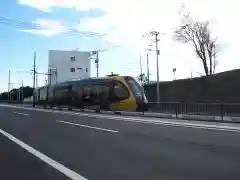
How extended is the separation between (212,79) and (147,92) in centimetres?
1186

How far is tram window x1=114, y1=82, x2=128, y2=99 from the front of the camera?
32781 mm

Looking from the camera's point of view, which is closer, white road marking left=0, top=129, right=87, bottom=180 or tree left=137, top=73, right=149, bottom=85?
white road marking left=0, top=129, right=87, bottom=180

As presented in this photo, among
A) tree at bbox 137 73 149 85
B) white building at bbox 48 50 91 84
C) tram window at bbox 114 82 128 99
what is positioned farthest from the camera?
white building at bbox 48 50 91 84

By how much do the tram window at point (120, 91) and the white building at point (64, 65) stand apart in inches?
2612

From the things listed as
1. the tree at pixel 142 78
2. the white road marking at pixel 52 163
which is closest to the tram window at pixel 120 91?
the white road marking at pixel 52 163

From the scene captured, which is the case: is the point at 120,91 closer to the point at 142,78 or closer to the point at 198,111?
the point at 198,111

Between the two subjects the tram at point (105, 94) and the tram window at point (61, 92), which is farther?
the tram window at point (61, 92)

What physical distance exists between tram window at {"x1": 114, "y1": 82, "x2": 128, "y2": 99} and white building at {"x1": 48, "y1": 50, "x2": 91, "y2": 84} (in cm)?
6634

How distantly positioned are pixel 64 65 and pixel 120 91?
68.8 metres

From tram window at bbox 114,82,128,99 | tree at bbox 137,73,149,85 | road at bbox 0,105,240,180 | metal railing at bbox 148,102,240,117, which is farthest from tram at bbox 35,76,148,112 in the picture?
tree at bbox 137,73,149,85

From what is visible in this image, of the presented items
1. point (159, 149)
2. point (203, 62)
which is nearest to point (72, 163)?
point (159, 149)

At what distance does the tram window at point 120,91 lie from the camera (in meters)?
32.8

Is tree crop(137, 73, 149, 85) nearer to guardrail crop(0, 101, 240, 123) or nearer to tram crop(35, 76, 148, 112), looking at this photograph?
tram crop(35, 76, 148, 112)

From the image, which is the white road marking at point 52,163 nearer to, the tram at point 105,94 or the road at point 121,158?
the road at point 121,158
